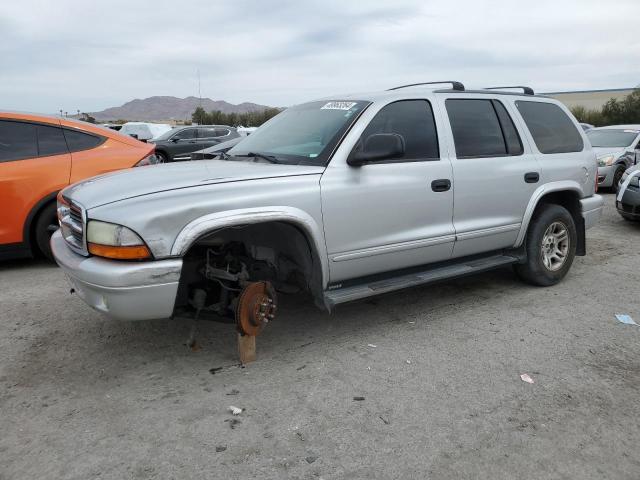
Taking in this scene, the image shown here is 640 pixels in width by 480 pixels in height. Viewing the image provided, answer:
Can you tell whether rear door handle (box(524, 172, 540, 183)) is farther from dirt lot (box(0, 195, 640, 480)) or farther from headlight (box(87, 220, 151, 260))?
headlight (box(87, 220, 151, 260))

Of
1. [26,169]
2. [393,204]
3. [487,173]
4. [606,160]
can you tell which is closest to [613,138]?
[606,160]

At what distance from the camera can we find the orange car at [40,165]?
220 inches

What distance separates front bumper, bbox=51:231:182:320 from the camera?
120 inches

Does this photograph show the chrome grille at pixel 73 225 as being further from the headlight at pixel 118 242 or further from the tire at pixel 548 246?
the tire at pixel 548 246

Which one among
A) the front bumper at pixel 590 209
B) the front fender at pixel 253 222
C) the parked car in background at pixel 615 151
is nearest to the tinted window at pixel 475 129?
the front bumper at pixel 590 209

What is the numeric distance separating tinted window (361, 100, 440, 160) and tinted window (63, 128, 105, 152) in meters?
3.63

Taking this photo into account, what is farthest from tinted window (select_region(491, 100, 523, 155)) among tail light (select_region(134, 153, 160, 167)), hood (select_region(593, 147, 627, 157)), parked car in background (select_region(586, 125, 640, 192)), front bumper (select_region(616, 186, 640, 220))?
hood (select_region(593, 147, 627, 157))

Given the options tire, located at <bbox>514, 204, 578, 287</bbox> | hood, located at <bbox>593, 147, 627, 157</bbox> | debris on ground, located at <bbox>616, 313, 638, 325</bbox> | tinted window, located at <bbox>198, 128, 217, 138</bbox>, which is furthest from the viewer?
tinted window, located at <bbox>198, 128, 217, 138</bbox>

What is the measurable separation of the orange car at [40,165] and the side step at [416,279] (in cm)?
330

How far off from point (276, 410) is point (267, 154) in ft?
6.34

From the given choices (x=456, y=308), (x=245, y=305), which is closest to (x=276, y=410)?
(x=245, y=305)

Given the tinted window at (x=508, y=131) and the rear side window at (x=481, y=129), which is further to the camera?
the tinted window at (x=508, y=131)

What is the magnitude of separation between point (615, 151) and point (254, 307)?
10.8m

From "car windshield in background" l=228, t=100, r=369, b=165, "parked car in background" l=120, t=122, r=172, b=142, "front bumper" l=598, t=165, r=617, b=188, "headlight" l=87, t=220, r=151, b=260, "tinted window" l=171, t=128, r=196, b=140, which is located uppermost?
"parked car in background" l=120, t=122, r=172, b=142
